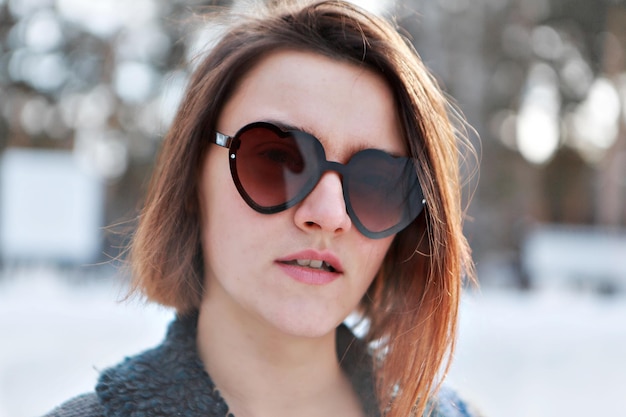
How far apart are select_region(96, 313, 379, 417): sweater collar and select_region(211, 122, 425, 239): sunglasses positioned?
0.24 m

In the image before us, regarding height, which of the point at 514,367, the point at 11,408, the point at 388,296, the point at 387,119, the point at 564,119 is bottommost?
the point at 11,408

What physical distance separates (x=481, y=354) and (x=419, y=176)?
2891 mm

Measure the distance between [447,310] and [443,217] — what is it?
0.14 metres

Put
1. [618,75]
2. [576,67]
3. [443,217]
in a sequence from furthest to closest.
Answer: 1. [576,67]
2. [618,75]
3. [443,217]

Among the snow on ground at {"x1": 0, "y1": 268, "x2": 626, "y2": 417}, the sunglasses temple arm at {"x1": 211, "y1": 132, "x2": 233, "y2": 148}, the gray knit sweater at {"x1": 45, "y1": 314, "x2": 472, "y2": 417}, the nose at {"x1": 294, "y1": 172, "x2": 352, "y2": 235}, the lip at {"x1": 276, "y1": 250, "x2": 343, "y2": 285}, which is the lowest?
the snow on ground at {"x1": 0, "y1": 268, "x2": 626, "y2": 417}

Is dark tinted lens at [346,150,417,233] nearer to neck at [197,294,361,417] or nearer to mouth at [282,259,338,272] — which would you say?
mouth at [282,259,338,272]

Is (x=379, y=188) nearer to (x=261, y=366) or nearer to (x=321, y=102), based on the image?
(x=321, y=102)

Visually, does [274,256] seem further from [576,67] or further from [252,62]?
[576,67]

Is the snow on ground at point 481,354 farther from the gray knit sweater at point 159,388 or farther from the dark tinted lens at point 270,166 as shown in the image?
the dark tinted lens at point 270,166

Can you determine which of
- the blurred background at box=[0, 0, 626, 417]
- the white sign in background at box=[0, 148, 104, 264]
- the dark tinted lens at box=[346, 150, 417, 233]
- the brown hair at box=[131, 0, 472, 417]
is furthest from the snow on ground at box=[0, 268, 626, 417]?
the white sign in background at box=[0, 148, 104, 264]

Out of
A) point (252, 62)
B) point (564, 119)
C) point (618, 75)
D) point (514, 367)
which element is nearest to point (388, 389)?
point (252, 62)

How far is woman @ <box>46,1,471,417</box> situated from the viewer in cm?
89

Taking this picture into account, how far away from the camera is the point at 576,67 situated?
14312mm

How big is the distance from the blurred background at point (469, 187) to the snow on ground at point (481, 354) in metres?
0.01
